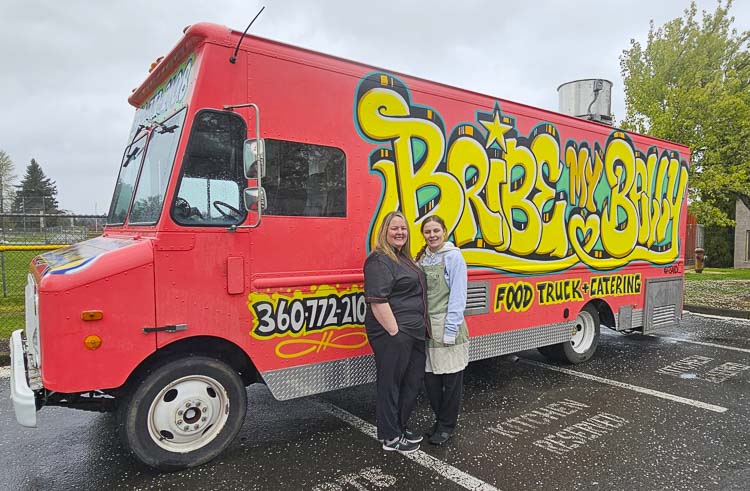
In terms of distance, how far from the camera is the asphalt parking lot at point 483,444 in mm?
3383

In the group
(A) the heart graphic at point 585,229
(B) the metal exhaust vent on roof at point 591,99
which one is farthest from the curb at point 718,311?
(B) the metal exhaust vent on roof at point 591,99

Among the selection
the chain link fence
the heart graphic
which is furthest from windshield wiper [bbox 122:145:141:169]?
the heart graphic

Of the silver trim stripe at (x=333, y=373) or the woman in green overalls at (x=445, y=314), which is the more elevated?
the woman in green overalls at (x=445, y=314)

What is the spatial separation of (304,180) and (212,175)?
71 cm

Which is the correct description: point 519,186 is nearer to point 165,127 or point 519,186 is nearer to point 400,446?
point 400,446

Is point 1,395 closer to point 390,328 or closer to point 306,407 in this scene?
point 306,407

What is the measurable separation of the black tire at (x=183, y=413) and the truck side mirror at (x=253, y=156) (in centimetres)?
138

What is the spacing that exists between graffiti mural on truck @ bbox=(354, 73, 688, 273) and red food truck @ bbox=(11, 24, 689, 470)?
0.02 metres

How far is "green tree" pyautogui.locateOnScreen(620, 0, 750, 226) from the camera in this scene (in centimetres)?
1154

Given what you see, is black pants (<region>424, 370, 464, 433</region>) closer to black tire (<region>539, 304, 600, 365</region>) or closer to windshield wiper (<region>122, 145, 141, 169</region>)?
black tire (<region>539, 304, 600, 365</region>)

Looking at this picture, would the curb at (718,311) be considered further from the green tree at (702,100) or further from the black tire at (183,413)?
the black tire at (183,413)

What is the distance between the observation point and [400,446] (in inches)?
148

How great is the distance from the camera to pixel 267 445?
12.9ft

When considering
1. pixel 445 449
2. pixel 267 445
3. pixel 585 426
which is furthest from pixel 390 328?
pixel 585 426
